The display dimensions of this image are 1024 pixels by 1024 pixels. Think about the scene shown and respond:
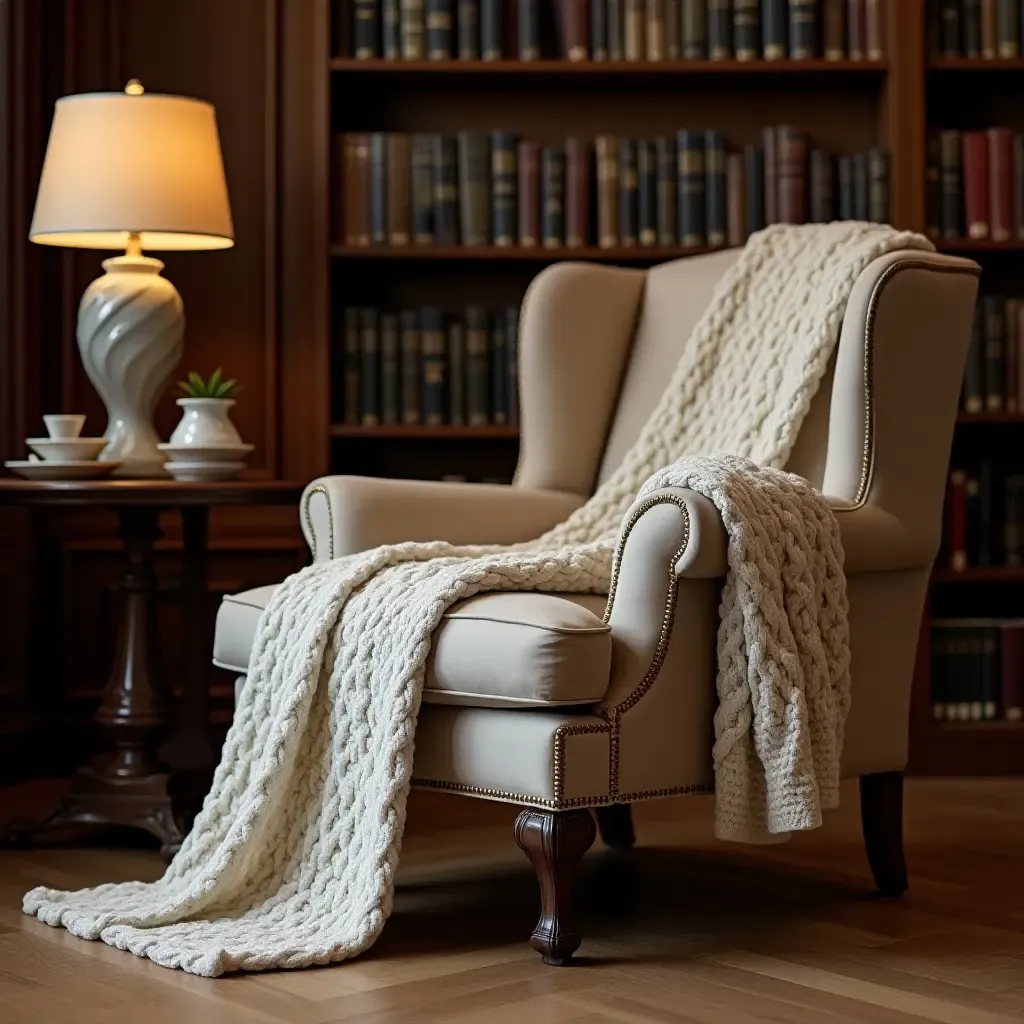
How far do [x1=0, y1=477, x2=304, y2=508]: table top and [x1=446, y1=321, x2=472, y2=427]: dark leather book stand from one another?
0.86 meters

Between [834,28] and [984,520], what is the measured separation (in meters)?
1.08

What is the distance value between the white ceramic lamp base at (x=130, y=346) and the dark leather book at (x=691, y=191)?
1120 mm

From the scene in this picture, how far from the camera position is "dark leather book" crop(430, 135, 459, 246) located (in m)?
3.68

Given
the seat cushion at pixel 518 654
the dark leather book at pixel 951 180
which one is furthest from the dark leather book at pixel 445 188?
the seat cushion at pixel 518 654

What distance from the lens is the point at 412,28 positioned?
3.65 meters

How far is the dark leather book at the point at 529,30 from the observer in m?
3.68

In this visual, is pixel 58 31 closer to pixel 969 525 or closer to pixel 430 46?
pixel 430 46

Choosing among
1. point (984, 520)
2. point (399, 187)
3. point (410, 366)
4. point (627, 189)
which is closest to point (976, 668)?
point (984, 520)

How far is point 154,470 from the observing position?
3070 millimetres

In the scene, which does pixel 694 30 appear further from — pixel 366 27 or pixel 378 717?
pixel 378 717

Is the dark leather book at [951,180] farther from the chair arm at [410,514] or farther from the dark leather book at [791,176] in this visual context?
the chair arm at [410,514]

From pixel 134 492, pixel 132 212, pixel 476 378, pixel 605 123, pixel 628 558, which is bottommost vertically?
pixel 628 558

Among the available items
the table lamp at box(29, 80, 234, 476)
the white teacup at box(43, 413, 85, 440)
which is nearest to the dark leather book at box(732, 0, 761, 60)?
the table lamp at box(29, 80, 234, 476)

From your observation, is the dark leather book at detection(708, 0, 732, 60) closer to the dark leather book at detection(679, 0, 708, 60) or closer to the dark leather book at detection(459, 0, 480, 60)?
the dark leather book at detection(679, 0, 708, 60)
